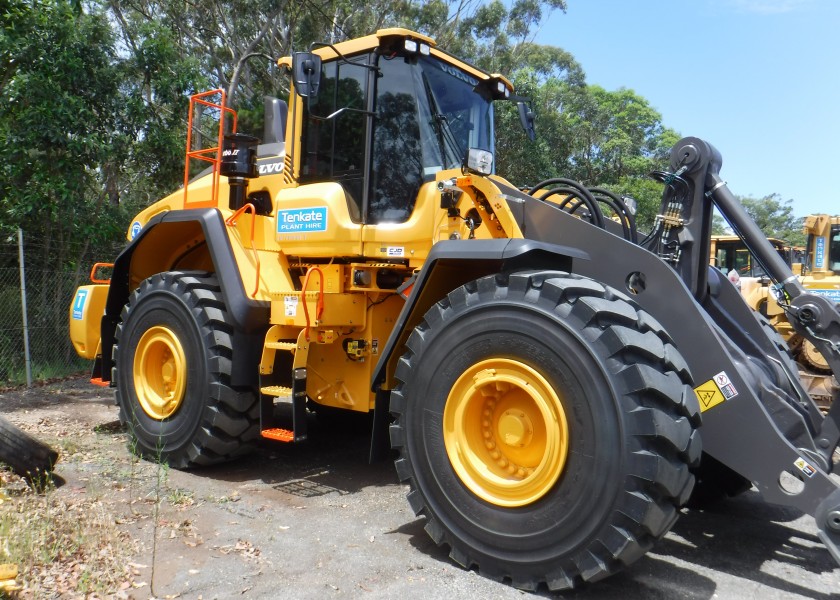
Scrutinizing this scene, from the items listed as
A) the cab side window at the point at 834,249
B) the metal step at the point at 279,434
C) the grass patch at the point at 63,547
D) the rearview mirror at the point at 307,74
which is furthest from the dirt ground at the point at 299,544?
the cab side window at the point at 834,249

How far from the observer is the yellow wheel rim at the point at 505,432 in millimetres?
3027

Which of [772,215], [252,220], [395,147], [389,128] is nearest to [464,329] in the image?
[395,147]

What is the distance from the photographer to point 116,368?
5.60 m

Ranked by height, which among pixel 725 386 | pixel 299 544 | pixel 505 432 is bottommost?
pixel 299 544

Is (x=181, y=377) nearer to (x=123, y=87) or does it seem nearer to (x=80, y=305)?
(x=80, y=305)

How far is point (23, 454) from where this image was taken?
4219mm

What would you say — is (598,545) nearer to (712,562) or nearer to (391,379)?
(712,562)

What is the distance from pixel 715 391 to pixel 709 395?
0.03 meters

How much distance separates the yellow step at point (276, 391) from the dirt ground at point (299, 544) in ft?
2.22

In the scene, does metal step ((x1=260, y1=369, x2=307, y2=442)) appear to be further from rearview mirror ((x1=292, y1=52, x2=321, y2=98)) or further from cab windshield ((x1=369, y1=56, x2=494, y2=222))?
rearview mirror ((x1=292, y1=52, x2=321, y2=98))

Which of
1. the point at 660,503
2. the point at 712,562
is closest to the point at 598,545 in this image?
the point at 660,503

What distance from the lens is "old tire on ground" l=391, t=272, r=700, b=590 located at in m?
2.79

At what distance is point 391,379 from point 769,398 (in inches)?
82.0

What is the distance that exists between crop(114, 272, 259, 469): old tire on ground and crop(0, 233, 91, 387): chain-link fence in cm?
433
